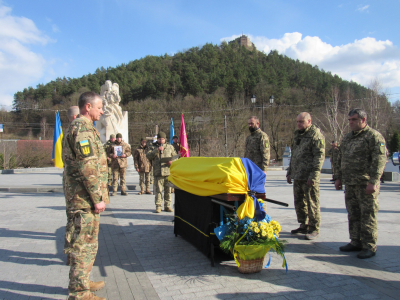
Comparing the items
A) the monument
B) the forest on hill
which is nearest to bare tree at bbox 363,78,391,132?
the forest on hill

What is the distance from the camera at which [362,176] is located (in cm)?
445

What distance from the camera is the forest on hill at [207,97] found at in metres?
45.9

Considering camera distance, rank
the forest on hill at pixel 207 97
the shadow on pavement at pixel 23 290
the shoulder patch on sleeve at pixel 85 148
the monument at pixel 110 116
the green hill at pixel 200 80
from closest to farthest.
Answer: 1. the shoulder patch on sleeve at pixel 85 148
2. the shadow on pavement at pixel 23 290
3. the monument at pixel 110 116
4. the forest on hill at pixel 207 97
5. the green hill at pixel 200 80

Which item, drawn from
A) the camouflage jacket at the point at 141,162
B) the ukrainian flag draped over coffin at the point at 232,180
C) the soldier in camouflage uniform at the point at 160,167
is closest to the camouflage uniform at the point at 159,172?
the soldier in camouflage uniform at the point at 160,167

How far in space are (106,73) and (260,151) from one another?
2112 inches

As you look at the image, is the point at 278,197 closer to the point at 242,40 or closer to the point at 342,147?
the point at 342,147

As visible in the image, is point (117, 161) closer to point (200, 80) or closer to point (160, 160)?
point (160, 160)

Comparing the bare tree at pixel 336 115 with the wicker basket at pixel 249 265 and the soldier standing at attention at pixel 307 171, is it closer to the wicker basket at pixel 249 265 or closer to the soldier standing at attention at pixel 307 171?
the soldier standing at attention at pixel 307 171

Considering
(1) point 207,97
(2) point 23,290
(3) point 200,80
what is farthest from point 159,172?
(3) point 200,80

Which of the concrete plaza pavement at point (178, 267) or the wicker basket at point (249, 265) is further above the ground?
the wicker basket at point (249, 265)

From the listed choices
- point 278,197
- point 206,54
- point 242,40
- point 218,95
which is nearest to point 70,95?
point 218,95

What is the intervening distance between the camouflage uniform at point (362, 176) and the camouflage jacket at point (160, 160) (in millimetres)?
4165

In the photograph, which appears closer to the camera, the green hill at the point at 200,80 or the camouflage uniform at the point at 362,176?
the camouflage uniform at the point at 362,176

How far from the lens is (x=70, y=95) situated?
49.8m
